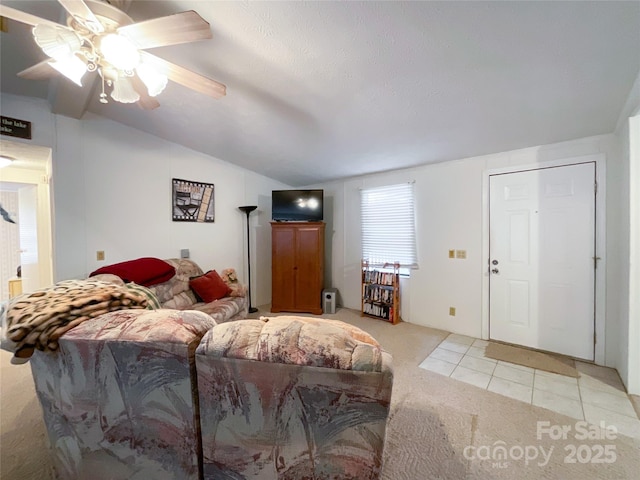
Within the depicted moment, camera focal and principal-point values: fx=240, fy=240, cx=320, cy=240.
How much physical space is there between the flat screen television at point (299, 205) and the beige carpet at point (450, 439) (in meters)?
2.58

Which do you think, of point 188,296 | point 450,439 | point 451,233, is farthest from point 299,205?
point 450,439

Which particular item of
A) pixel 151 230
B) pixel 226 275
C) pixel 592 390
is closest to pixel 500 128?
pixel 592 390

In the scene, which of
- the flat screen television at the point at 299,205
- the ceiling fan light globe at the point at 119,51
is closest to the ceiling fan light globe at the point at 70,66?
the ceiling fan light globe at the point at 119,51

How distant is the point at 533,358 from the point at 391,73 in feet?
9.97

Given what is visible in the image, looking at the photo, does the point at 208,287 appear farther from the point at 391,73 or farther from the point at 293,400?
the point at 391,73

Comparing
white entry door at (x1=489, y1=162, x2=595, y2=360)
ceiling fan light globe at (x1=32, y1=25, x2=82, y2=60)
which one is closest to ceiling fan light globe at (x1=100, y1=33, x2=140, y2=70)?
ceiling fan light globe at (x1=32, y1=25, x2=82, y2=60)

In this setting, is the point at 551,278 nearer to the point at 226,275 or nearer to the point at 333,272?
the point at 333,272

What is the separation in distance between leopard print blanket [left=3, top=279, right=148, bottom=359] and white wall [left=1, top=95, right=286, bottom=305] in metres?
2.10

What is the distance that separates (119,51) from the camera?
1296mm

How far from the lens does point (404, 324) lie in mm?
3445

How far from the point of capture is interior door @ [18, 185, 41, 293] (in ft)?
12.5

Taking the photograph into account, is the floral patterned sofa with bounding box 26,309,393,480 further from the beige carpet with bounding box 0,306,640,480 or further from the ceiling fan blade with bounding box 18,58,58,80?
the ceiling fan blade with bounding box 18,58,58,80

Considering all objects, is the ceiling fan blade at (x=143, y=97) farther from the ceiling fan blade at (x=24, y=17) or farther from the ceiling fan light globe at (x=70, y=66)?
the ceiling fan blade at (x=24, y=17)

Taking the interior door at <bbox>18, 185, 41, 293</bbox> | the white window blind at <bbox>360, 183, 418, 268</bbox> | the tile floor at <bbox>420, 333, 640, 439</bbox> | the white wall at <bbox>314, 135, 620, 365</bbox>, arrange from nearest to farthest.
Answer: the tile floor at <bbox>420, 333, 640, 439</bbox>, the white wall at <bbox>314, 135, 620, 365</bbox>, the white window blind at <bbox>360, 183, 418, 268</bbox>, the interior door at <bbox>18, 185, 41, 293</bbox>
